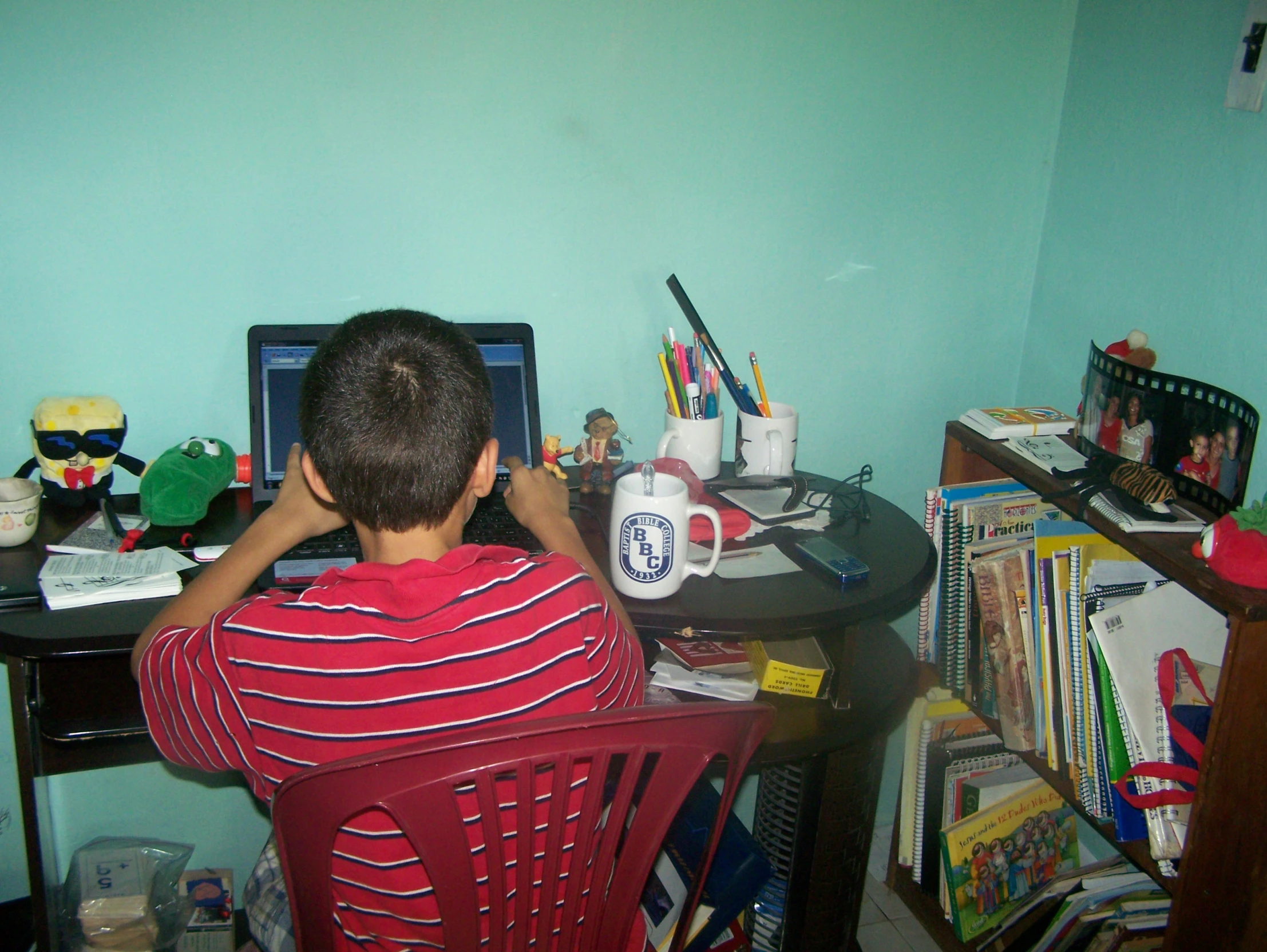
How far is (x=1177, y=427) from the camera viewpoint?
132 centimetres

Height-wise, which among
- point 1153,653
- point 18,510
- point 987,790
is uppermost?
point 18,510

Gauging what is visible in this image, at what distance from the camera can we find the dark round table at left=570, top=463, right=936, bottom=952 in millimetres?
1182

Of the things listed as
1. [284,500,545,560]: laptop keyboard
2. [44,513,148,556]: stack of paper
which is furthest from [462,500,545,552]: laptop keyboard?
[44,513,148,556]: stack of paper

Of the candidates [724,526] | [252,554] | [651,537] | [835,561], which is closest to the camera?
[252,554]

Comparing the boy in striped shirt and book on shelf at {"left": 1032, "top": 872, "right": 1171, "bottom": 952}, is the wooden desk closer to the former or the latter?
the boy in striped shirt

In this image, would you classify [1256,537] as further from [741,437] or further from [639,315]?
[639,315]

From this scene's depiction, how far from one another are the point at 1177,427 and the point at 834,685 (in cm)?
59

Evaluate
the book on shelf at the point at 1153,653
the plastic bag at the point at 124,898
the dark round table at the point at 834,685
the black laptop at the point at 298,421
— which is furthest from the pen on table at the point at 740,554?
the plastic bag at the point at 124,898

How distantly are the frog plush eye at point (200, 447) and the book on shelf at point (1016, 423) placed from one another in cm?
118

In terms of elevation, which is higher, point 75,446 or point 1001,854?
point 75,446

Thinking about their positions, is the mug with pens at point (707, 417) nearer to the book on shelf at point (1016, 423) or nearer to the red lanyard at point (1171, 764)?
the book on shelf at point (1016, 423)

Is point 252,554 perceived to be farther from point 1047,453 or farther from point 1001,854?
point 1001,854

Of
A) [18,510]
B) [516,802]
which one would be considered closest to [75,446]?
[18,510]

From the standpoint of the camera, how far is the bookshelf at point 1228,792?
1.07 meters
